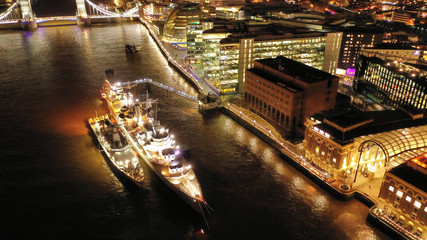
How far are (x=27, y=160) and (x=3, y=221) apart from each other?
13020 millimetres

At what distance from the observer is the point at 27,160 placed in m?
50.8

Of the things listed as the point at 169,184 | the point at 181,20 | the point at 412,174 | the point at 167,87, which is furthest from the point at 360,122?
the point at 181,20

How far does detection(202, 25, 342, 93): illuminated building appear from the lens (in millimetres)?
71438

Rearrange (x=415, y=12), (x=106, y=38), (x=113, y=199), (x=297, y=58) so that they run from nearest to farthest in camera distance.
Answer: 1. (x=113, y=199)
2. (x=297, y=58)
3. (x=106, y=38)
4. (x=415, y=12)

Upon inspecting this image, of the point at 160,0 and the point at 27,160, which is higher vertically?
the point at 160,0

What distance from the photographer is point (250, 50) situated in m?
70.7

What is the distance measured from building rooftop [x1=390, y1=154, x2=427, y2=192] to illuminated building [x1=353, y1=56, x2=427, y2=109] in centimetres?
2521

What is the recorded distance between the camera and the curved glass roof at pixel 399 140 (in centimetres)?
4166

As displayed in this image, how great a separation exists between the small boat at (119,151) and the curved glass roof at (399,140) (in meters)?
28.7

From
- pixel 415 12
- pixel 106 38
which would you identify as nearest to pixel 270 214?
pixel 106 38

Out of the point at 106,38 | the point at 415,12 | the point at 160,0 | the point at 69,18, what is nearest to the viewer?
the point at 106,38

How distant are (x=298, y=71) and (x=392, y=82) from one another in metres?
18.1

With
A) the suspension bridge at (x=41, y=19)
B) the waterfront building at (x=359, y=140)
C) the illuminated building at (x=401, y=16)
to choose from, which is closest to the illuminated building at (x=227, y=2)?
the suspension bridge at (x=41, y=19)

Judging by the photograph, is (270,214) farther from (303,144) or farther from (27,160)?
(27,160)
